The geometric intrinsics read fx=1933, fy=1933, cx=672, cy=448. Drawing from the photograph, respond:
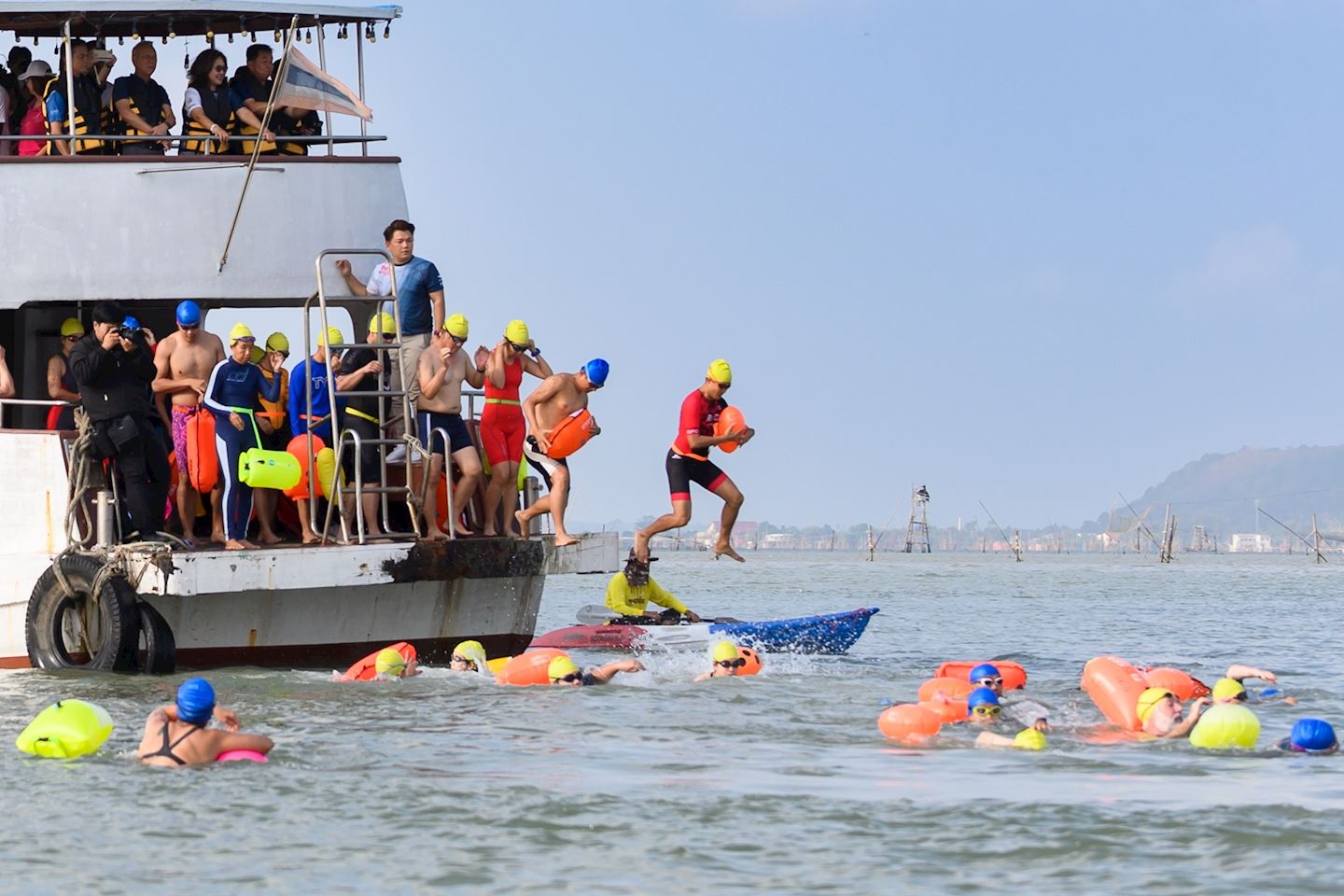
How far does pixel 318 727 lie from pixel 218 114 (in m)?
6.04

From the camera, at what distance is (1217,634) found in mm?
30688

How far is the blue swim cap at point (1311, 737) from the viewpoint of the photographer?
1270cm

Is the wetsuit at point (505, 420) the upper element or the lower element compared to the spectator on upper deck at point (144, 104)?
lower

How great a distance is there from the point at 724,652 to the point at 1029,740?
15.9 feet

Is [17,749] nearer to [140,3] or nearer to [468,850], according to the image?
[468,850]

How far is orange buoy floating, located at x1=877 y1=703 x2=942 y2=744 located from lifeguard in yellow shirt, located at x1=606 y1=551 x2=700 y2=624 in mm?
6694

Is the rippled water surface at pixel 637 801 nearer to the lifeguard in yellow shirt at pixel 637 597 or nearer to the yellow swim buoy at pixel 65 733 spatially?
the yellow swim buoy at pixel 65 733

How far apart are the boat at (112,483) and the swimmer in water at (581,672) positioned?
81 centimetres

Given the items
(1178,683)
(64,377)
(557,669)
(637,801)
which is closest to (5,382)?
(64,377)

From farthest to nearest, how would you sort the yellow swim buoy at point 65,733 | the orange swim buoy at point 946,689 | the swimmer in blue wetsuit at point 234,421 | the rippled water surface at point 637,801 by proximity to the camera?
the orange swim buoy at point 946,689
the swimmer in blue wetsuit at point 234,421
the yellow swim buoy at point 65,733
the rippled water surface at point 637,801

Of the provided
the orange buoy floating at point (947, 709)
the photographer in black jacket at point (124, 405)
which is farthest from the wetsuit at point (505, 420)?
the orange buoy floating at point (947, 709)

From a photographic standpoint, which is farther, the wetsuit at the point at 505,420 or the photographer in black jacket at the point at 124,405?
the wetsuit at the point at 505,420

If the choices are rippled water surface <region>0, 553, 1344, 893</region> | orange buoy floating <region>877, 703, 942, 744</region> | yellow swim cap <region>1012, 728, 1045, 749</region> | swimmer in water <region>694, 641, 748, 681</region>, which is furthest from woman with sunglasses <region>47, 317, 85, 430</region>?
yellow swim cap <region>1012, 728, 1045, 749</region>

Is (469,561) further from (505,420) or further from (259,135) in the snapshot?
(259,135)
